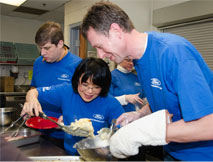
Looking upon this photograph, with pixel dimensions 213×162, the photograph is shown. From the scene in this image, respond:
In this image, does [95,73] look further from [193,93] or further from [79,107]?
[193,93]

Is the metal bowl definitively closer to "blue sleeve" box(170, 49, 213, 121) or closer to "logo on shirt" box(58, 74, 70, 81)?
"blue sleeve" box(170, 49, 213, 121)

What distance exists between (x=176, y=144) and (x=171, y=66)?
1.61 feet

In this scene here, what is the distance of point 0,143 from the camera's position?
0.90 m

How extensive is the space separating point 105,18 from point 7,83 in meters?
4.63

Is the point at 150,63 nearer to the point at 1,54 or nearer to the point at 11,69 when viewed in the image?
the point at 1,54

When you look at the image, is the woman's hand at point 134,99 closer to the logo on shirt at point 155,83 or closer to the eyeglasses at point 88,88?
the eyeglasses at point 88,88

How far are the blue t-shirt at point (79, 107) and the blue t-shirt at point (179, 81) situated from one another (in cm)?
40

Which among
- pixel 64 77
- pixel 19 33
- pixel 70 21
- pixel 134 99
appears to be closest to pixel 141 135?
pixel 134 99

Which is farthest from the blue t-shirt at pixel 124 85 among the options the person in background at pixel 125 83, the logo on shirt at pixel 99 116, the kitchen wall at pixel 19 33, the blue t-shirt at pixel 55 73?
the kitchen wall at pixel 19 33

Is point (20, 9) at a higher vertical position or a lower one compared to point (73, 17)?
higher

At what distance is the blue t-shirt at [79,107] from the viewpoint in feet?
4.69

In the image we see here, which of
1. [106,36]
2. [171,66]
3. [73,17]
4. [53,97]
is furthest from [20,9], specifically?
[171,66]

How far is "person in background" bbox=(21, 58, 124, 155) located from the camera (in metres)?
1.39

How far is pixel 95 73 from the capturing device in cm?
138
